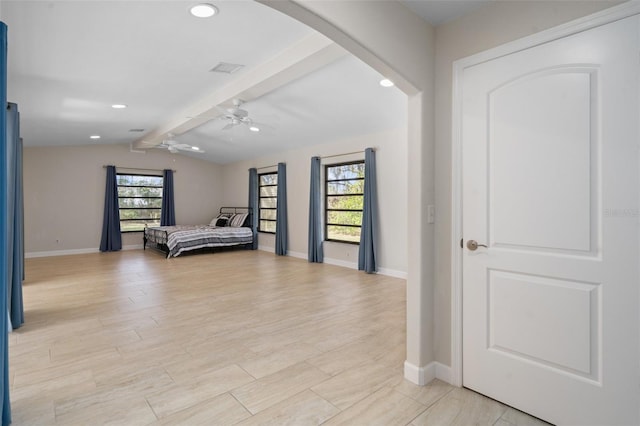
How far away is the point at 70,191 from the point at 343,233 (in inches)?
275

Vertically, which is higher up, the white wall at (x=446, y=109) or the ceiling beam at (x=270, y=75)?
the ceiling beam at (x=270, y=75)

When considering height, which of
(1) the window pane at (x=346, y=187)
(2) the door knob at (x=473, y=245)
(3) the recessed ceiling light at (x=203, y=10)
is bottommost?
(2) the door knob at (x=473, y=245)

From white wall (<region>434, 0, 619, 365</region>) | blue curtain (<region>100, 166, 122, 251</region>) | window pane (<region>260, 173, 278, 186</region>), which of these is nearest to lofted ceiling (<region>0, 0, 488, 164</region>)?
white wall (<region>434, 0, 619, 365</region>)

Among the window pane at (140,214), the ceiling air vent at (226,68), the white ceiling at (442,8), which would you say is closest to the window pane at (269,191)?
the window pane at (140,214)

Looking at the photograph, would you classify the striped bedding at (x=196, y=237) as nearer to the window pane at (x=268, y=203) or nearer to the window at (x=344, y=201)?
the window pane at (x=268, y=203)

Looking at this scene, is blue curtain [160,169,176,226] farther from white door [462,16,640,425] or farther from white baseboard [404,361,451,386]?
white door [462,16,640,425]

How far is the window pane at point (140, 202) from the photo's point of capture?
9.37 metres

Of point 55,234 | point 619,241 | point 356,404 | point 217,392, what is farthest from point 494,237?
point 55,234

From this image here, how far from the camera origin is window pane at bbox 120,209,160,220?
939 cm

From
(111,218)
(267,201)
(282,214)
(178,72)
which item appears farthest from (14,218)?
(267,201)

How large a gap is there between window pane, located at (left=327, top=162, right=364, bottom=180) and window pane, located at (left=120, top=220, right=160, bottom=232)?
5767 mm

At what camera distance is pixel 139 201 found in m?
9.67

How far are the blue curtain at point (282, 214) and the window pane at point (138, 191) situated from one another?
4.07m

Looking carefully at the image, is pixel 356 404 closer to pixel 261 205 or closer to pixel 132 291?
pixel 132 291
